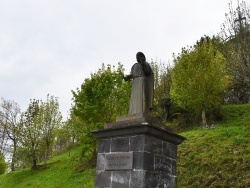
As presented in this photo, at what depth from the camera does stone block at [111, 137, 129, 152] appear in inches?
338

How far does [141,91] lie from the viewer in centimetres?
919

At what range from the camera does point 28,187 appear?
25094mm

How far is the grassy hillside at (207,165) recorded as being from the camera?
566 inches

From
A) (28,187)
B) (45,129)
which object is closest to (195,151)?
(28,187)

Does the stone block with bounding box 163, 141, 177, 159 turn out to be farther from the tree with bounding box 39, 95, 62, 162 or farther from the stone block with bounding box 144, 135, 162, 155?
the tree with bounding box 39, 95, 62, 162

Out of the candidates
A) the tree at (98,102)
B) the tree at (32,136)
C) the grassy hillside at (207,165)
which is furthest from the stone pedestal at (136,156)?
the tree at (32,136)

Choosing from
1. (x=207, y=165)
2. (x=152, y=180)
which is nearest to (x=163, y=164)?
(x=152, y=180)

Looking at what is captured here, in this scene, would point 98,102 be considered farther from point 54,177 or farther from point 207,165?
point 207,165

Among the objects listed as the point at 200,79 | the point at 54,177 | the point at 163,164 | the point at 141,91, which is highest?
the point at 200,79

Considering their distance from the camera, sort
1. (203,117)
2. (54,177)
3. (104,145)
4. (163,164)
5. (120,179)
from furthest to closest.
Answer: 1. (203,117)
2. (54,177)
3. (104,145)
4. (163,164)
5. (120,179)

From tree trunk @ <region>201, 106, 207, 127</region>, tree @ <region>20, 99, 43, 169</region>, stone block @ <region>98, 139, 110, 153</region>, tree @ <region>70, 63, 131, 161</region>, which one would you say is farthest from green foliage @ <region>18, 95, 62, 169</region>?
stone block @ <region>98, 139, 110, 153</region>

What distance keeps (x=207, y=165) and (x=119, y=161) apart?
331 inches

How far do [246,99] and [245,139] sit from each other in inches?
720

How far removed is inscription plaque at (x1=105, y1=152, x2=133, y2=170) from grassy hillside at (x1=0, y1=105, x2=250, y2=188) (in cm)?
676
